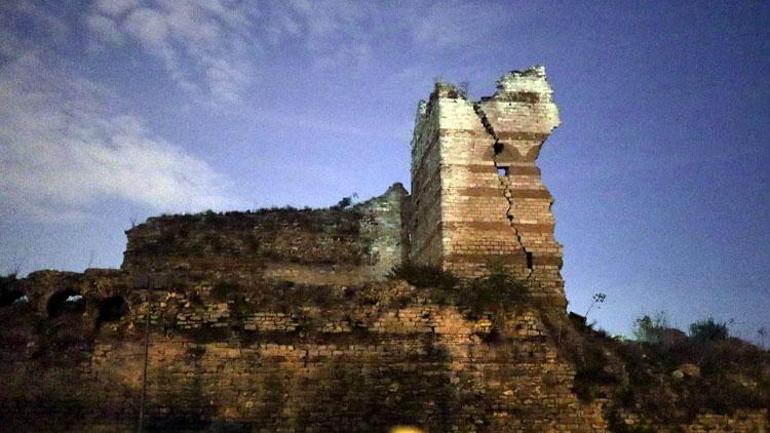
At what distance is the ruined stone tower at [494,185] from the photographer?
12484 millimetres

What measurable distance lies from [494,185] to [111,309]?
26.4ft

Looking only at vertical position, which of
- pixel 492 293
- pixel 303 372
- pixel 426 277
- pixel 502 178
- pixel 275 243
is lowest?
pixel 303 372

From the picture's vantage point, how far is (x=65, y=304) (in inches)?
403

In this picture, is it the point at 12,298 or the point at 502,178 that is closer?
the point at 12,298

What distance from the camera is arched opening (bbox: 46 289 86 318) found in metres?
10.1

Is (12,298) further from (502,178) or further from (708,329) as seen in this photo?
(708,329)

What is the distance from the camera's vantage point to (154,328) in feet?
31.5

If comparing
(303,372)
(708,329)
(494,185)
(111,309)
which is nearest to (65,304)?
(111,309)

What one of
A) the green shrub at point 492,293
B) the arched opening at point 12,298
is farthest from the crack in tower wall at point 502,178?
the arched opening at point 12,298

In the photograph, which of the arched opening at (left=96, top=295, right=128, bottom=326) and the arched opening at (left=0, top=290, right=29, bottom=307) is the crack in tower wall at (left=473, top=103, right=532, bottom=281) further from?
the arched opening at (left=0, top=290, right=29, bottom=307)

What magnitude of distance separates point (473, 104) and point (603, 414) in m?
7.13

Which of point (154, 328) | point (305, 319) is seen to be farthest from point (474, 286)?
point (154, 328)

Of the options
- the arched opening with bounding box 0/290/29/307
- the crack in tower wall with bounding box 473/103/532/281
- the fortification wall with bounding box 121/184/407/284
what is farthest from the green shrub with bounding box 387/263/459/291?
the arched opening with bounding box 0/290/29/307

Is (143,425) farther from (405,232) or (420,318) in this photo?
(405,232)
